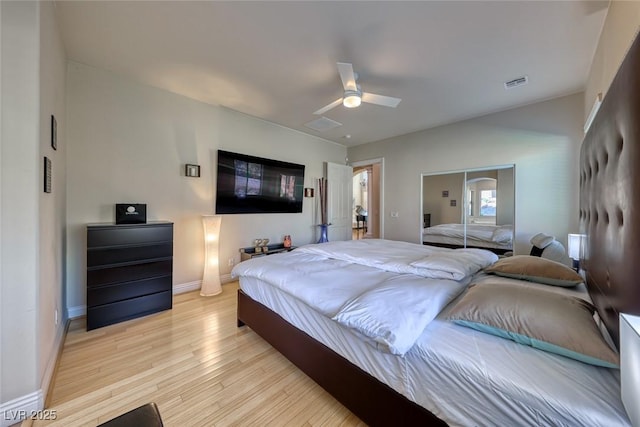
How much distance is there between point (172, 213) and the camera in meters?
3.33

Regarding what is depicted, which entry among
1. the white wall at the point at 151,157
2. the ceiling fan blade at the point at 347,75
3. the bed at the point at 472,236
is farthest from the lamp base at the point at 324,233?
the ceiling fan blade at the point at 347,75

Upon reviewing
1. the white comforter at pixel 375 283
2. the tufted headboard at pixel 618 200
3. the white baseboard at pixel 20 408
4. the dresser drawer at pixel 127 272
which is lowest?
the white baseboard at pixel 20 408

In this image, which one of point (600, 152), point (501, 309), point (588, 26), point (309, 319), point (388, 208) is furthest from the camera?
point (388, 208)

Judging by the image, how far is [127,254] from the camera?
8.55ft

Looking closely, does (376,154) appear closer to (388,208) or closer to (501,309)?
(388,208)

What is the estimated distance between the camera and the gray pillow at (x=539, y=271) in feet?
5.53

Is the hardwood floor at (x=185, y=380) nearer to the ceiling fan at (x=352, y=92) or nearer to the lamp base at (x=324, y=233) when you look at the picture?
the ceiling fan at (x=352, y=92)

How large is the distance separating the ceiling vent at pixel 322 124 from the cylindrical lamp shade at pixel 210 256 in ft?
7.50

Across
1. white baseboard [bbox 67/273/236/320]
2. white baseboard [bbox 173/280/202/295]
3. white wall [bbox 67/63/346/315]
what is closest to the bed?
white wall [bbox 67/63/346/315]

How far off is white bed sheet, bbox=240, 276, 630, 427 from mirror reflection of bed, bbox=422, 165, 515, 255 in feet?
10.5

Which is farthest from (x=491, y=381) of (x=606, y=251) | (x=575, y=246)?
(x=575, y=246)

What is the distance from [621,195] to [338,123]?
141 inches

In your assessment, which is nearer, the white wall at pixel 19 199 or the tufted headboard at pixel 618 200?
the tufted headboard at pixel 618 200

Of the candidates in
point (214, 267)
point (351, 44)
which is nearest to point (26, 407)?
point (214, 267)
